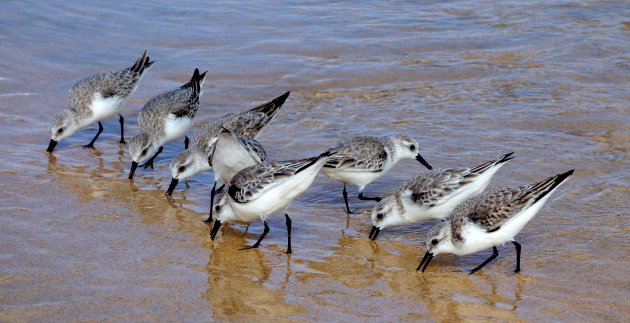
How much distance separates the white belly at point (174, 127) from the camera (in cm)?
1001

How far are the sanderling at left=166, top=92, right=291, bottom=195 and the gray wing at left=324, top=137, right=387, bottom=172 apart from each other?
3.20ft

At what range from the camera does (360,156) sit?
8.85 m

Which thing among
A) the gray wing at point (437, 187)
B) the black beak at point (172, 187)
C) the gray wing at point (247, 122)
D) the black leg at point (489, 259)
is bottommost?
the black leg at point (489, 259)

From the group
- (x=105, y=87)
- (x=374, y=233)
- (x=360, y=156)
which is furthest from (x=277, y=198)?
(x=105, y=87)

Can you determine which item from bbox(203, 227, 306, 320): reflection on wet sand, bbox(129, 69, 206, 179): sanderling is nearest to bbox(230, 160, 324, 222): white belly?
bbox(203, 227, 306, 320): reflection on wet sand

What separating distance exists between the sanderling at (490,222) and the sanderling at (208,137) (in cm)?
262

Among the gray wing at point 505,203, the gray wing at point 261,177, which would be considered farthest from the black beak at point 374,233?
the gray wing at point 261,177

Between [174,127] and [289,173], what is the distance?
321 centimetres

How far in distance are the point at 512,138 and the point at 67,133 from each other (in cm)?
519

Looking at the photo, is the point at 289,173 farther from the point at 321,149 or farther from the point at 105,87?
the point at 105,87

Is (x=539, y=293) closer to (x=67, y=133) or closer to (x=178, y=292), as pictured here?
(x=178, y=292)

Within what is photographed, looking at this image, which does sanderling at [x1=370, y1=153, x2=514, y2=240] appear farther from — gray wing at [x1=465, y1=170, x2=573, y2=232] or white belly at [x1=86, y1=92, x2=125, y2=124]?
white belly at [x1=86, y1=92, x2=125, y2=124]

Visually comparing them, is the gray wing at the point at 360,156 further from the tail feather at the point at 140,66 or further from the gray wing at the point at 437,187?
the tail feather at the point at 140,66

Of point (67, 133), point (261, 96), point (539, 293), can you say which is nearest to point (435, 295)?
point (539, 293)
